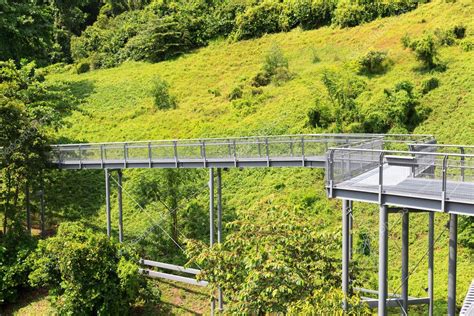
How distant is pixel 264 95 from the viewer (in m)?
38.0

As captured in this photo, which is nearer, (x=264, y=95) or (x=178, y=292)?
(x=178, y=292)

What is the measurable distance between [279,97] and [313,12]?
17.2 m

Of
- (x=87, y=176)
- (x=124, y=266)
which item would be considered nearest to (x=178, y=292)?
(x=124, y=266)

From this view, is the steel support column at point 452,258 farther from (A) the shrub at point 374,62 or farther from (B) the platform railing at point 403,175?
(A) the shrub at point 374,62

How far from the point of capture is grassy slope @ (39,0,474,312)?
26578mm

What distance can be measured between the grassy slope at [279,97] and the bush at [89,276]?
21.5ft

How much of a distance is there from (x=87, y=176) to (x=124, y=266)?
46.0 ft

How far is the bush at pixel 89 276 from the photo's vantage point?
19766 mm

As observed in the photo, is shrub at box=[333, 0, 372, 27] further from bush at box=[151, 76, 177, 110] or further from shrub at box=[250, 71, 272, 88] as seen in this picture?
bush at box=[151, 76, 177, 110]

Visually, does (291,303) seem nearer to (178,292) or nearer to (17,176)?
(178,292)

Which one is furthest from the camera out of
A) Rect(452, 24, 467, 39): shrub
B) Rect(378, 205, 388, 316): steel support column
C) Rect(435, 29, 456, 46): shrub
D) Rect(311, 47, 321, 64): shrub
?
Rect(311, 47, 321, 64): shrub

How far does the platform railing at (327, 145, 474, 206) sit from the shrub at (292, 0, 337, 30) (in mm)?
37983

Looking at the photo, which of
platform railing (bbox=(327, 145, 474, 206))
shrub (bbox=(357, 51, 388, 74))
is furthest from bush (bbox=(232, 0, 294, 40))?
platform railing (bbox=(327, 145, 474, 206))

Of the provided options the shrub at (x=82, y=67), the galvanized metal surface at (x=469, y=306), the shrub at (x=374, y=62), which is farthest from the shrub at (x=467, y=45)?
the shrub at (x=82, y=67)
